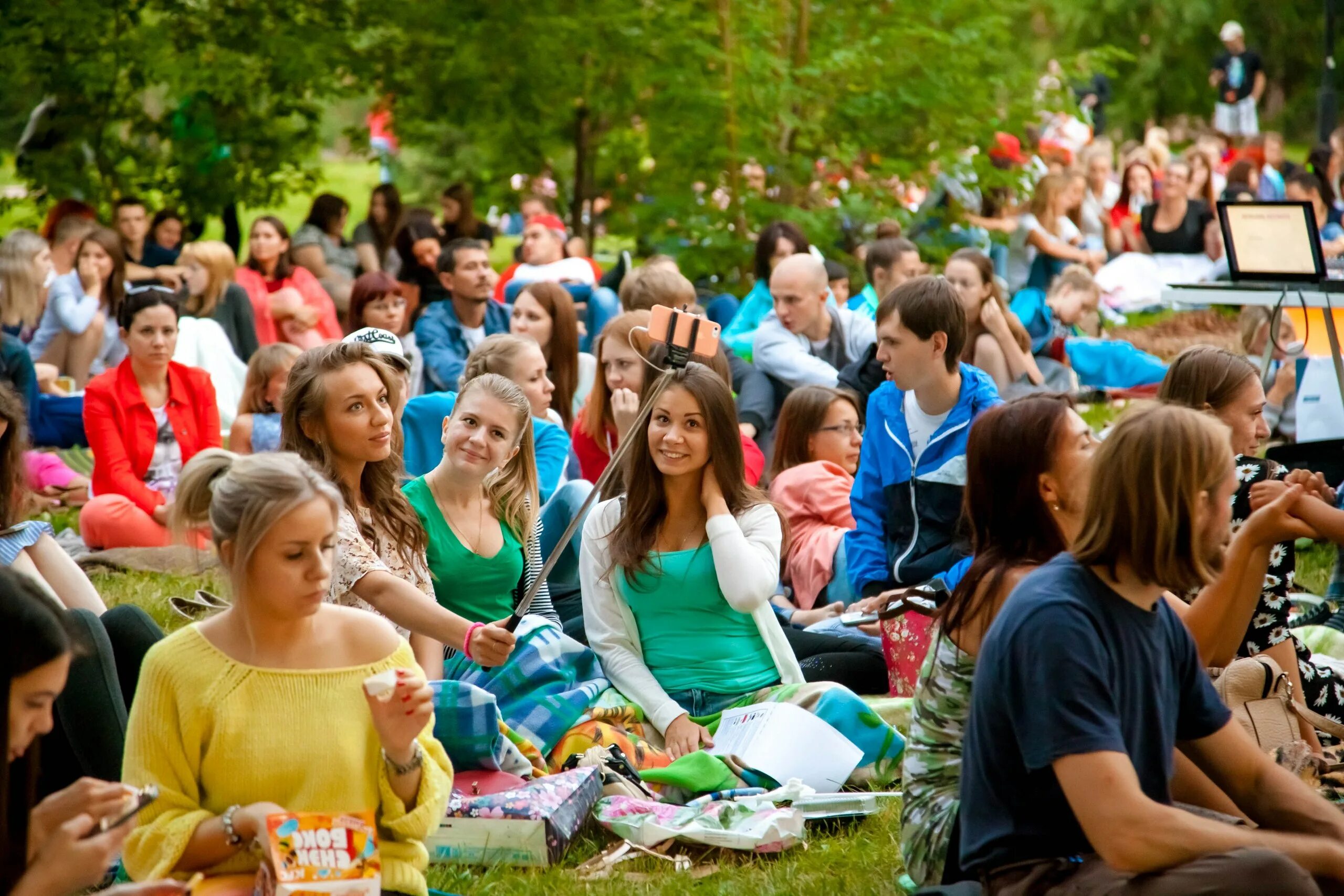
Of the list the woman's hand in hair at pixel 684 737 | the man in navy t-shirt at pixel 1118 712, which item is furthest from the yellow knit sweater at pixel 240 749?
the woman's hand in hair at pixel 684 737

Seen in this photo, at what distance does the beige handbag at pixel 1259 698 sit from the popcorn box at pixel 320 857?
7.65 ft

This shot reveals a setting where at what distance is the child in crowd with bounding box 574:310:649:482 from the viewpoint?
5586 mm

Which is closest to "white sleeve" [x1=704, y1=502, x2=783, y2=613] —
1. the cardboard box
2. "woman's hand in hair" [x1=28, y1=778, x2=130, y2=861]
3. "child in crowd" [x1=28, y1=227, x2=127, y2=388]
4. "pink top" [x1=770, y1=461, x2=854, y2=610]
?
the cardboard box

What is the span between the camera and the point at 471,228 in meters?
11.5

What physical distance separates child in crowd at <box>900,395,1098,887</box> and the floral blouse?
1.31 metres

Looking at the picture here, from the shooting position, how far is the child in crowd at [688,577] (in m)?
4.39

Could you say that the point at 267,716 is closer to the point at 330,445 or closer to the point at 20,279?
the point at 330,445

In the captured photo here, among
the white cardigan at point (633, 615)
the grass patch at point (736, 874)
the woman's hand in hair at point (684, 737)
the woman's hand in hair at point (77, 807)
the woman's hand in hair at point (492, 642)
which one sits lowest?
the grass patch at point (736, 874)

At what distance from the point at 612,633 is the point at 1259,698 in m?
1.74

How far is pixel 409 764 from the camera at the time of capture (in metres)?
2.88

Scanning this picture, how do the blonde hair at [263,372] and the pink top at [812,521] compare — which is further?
the blonde hair at [263,372]

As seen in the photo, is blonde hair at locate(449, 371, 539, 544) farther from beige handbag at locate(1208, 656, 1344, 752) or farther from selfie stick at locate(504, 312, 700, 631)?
beige handbag at locate(1208, 656, 1344, 752)

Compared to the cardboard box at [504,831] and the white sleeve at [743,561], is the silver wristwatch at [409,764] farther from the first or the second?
the white sleeve at [743,561]

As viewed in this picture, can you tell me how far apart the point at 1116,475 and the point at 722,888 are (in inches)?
56.4
